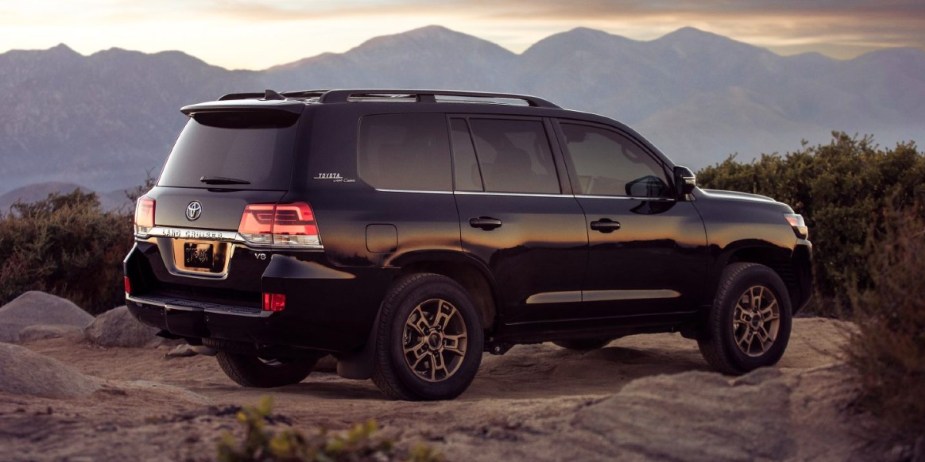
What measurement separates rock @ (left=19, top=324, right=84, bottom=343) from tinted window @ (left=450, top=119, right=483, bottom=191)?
6.99m

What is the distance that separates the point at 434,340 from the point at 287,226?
4.20ft

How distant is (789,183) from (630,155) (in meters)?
8.24

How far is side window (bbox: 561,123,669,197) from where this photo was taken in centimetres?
952

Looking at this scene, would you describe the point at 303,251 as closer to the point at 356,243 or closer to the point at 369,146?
the point at 356,243

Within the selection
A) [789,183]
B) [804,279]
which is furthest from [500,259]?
[789,183]

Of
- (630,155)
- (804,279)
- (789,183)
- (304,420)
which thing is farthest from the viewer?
(789,183)

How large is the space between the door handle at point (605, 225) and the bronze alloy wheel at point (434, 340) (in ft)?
4.34

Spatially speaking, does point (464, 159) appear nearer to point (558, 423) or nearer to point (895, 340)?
point (558, 423)

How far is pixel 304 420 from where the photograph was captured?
23.9 ft

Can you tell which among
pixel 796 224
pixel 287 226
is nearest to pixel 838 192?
pixel 796 224

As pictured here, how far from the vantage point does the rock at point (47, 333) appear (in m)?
14.3

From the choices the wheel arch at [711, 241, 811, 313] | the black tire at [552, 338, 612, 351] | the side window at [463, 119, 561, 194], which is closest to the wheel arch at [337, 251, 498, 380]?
the side window at [463, 119, 561, 194]

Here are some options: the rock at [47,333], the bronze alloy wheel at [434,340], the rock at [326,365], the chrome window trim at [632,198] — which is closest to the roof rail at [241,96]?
the bronze alloy wheel at [434,340]

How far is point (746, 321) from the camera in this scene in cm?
1027
